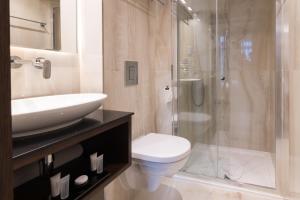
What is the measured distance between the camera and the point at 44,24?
124cm

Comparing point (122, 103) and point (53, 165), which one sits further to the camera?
point (122, 103)

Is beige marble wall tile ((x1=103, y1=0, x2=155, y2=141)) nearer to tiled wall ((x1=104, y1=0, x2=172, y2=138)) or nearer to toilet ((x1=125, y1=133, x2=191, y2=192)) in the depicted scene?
tiled wall ((x1=104, y1=0, x2=172, y2=138))

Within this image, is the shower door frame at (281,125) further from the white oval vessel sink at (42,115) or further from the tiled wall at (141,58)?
the white oval vessel sink at (42,115)

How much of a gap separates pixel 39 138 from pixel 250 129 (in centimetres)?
249

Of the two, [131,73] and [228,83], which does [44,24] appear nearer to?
[131,73]

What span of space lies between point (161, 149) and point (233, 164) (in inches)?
50.7

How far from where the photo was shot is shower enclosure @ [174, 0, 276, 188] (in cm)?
242

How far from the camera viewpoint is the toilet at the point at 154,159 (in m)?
1.37

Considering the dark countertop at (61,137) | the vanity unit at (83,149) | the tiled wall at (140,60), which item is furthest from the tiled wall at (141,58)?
the dark countertop at (61,137)

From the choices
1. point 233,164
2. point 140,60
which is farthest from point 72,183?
point 233,164

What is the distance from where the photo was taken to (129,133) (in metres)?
1.18

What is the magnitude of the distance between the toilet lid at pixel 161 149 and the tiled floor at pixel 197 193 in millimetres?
505

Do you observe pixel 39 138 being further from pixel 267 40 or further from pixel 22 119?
pixel 267 40

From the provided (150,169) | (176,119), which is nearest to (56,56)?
(150,169)
